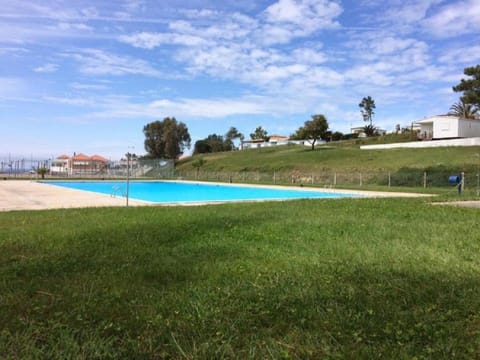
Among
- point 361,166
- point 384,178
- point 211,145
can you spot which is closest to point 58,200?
point 384,178

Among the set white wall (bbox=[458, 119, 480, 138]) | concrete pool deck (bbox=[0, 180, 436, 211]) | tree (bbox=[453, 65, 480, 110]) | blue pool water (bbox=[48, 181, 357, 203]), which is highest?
tree (bbox=[453, 65, 480, 110])

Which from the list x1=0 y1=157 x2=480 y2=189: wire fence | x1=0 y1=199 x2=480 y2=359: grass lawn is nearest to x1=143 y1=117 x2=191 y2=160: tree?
x1=0 y1=157 x2=480 y2=189: wire fence

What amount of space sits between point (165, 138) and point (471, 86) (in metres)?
43.7

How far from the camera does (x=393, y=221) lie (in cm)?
782

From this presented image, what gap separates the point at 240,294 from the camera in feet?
11.5

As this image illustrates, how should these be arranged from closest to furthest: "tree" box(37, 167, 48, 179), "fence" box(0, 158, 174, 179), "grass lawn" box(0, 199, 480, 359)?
"grass lawn" box(0, 199, 480, 359) < "tree" box(37, 167, 48, 179) < "fence" box(0, 158, 174, 179)

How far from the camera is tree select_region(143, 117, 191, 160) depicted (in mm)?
66812

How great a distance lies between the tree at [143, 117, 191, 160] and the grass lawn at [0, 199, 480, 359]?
2410 inches

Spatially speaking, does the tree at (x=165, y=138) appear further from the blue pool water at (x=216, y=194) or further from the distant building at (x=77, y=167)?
the blue pool water at (x=216, y=194)

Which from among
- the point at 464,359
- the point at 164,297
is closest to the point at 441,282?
the point at 464,359

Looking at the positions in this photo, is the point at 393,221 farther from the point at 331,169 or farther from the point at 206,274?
the point at 331,169

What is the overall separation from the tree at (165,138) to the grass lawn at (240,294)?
6122 centimetres

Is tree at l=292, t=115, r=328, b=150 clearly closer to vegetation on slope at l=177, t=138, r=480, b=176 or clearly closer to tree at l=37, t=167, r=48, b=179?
vegetation on slope at l=177, t=138, r=480, b=176

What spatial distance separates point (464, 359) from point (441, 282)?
5.25ft
